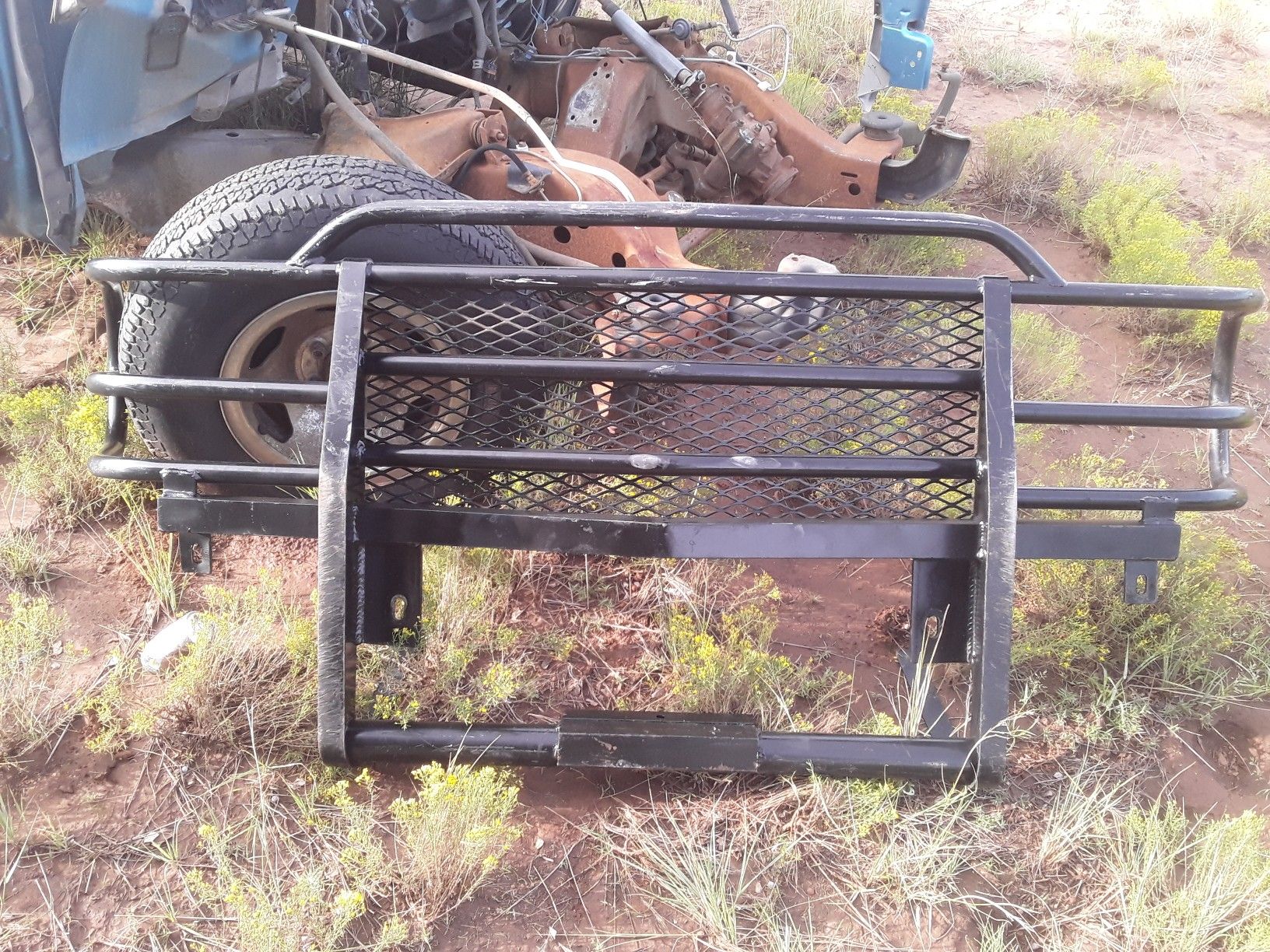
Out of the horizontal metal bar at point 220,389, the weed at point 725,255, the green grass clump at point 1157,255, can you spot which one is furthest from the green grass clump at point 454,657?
the green grass clump at point 1157,255

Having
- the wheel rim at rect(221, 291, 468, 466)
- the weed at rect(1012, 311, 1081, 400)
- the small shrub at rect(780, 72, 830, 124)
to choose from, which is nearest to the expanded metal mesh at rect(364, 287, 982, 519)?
the wheel rim at rect(221, 291, 468, 466)

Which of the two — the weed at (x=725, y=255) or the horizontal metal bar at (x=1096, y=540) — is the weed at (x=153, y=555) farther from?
the weed at (x=725, y=255)

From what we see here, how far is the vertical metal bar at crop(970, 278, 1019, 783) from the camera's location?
6.50 ft

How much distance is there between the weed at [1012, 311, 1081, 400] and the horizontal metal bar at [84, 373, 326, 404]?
2.73 m

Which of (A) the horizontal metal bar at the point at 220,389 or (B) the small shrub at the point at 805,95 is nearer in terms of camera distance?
(A) the horizontal metal bar at the point at 220,389

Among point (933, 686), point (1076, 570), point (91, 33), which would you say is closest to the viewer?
point (933, 686)

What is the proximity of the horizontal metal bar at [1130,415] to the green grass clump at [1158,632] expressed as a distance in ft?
2.32

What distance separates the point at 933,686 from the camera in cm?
238

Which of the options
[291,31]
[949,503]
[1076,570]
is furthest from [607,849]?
[291,31]

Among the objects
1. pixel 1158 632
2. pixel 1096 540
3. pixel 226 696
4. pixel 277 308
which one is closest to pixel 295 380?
pixel 277 308

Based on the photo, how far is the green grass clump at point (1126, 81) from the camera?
22.9 feet

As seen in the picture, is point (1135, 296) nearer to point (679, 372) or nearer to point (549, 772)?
point (679, 372)

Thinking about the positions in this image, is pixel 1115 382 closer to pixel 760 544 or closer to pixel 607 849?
pixel 760 544

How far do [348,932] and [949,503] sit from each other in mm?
1570
